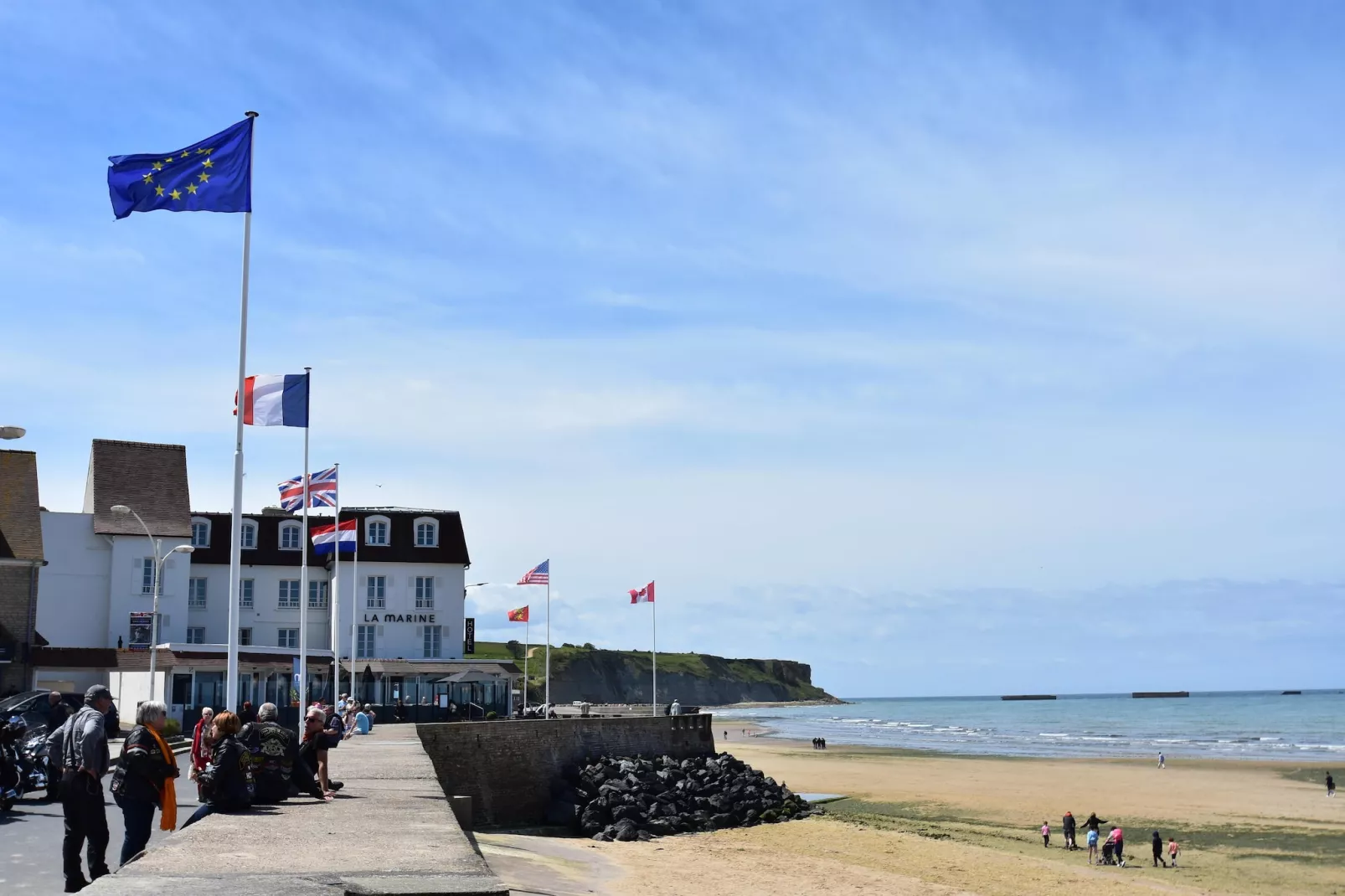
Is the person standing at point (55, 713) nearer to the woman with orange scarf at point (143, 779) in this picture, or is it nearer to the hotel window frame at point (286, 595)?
the woman with orange scarf at point (143, 779)

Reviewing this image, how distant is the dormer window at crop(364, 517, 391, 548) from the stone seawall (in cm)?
2128

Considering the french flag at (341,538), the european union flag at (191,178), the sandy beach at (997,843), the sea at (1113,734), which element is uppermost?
the european union flag at (191,178)

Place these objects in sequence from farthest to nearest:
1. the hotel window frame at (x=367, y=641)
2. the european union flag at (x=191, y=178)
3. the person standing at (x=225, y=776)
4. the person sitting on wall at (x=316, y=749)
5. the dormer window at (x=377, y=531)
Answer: the dormer window at (x=377, y=531) → the hotel window frame at (x=367, y=641) → the european union flag at (x=191, y=178) → the person sitting on wall at (x=316, y=749) → the person standing at (x=225, y=776)

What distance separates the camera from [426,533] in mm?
62156

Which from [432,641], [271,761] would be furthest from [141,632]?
[271,761]

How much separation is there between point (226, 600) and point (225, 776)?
168 feet

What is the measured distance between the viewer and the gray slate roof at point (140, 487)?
55625mm

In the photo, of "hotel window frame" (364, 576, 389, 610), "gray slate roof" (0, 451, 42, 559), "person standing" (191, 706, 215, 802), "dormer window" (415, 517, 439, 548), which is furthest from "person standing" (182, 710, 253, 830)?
"dormer window" (415, 517, 439, 548)

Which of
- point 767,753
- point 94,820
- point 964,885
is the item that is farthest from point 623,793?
point 767,753

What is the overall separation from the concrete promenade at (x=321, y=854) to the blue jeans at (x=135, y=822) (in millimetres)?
550

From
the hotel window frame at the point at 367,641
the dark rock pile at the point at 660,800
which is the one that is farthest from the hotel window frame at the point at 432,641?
the dark rock pile at the point at 660,800

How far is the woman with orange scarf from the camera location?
11.2 meters

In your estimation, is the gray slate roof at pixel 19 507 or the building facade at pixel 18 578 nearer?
the building facade at pixel 18 578

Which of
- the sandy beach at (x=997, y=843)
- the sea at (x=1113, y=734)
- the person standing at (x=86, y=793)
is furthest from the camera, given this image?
the sea at (x=1113, y=734)
